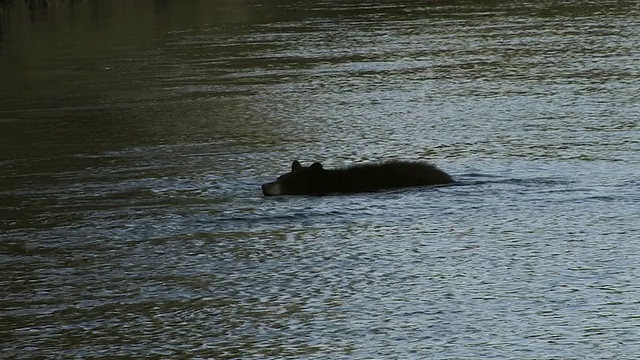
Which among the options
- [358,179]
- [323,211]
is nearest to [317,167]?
[358,179]

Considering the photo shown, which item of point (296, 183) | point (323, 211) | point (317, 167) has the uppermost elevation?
point (317, 167)

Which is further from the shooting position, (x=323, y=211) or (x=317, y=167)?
(x=317, y=167)

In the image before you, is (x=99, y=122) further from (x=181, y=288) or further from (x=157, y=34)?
(x=157, y=34)

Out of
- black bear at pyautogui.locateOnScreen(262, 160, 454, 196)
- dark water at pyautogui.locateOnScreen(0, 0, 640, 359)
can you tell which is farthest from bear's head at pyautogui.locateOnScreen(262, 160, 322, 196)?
dark water at pyautogui.locateOnScreen(0, 0, 640, 359)

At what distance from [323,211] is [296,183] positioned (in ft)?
2.16

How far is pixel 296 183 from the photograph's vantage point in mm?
11258

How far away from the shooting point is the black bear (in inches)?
441

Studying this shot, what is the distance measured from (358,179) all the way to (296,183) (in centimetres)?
49

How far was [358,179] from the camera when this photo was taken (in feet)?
36.9

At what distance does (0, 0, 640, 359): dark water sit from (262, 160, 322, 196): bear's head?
101mm

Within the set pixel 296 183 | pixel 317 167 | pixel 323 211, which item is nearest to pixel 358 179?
pixel 317 167

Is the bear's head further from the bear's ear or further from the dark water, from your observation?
the dark water

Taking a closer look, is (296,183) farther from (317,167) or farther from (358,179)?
(358,179)

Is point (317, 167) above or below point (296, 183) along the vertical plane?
above
